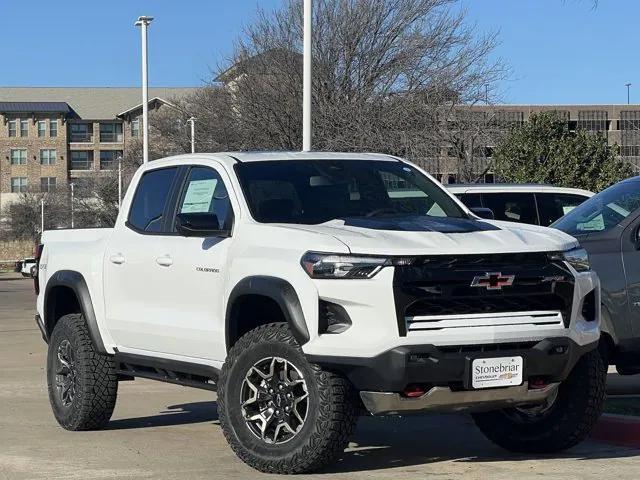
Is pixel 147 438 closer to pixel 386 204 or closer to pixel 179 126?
pixel 386 204

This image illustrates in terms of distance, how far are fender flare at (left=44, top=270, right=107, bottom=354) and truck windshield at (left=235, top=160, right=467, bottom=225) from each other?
1.79m

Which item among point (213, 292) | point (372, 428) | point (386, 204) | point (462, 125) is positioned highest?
point (462, 125)

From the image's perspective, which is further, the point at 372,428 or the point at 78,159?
the point at 78,159

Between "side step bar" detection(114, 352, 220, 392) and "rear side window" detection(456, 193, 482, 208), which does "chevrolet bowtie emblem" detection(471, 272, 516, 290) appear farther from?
"rear side window" detection(456, 193, 482, 208)

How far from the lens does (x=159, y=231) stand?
27.6 ft

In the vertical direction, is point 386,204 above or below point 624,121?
below

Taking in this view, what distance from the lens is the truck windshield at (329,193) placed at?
7.72 m

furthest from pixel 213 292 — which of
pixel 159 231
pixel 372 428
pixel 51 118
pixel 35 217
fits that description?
pixel 51 118

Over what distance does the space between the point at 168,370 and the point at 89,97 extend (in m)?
110

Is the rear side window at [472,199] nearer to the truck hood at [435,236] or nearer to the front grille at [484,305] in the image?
the truck hood at [435,236]

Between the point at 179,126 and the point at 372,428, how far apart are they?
136ft

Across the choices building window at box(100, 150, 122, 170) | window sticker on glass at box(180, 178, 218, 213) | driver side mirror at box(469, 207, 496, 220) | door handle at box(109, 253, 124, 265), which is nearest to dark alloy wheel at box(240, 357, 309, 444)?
window sticker on glass at box(180, 178, 218, 213)

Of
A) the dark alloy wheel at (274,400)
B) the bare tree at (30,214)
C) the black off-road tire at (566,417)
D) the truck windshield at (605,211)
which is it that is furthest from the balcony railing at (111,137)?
the dark alloy wheel at (274,400)

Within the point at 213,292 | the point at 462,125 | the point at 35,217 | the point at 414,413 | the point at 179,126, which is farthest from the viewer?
the point at 35,217
